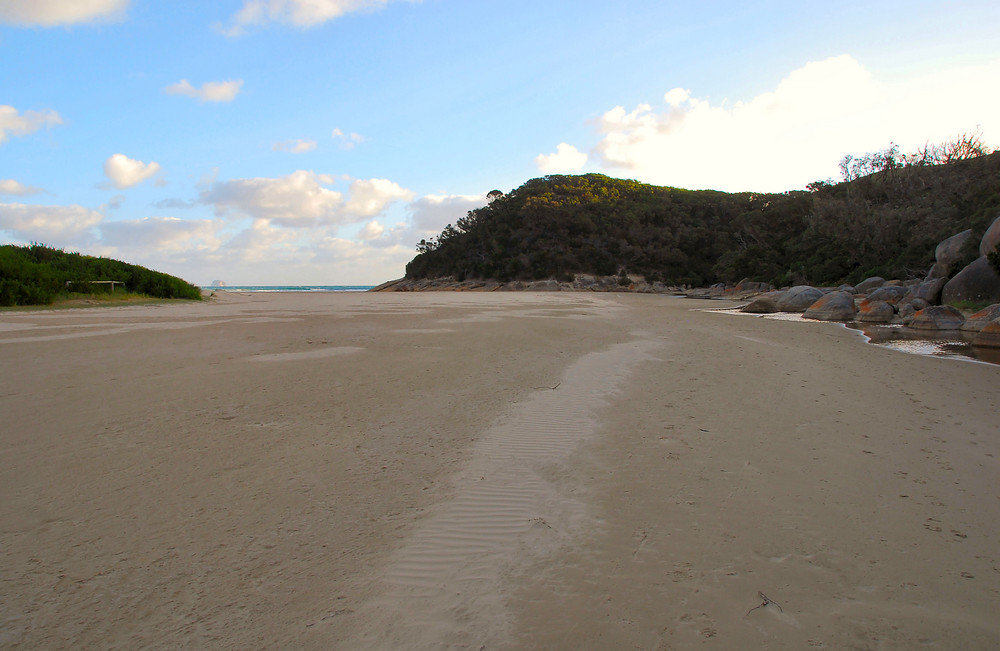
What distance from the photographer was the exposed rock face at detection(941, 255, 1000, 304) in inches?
603

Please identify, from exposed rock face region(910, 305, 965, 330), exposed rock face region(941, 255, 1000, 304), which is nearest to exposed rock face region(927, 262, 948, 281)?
exposed rock face region(941, 255, 1000, 304)

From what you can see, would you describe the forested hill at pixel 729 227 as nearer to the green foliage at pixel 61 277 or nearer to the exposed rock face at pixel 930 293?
the exposed rock face at pixel 930 293

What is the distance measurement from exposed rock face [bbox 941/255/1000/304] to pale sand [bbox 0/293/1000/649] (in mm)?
12811

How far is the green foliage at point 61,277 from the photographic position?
59.8 feet

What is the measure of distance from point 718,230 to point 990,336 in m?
60.3

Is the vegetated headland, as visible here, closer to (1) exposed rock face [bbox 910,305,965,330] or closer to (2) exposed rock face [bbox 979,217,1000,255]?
(2) exposed rock face [bbox 979,217,1000,255]

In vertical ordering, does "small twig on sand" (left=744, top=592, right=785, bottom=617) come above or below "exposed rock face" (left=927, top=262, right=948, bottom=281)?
below

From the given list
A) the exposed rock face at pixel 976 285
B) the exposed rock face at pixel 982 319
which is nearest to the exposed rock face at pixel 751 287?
the exposed rock face at pixel 976 285

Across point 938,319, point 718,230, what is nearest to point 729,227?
point 718,230

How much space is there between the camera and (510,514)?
2.90m

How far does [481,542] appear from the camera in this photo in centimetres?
260

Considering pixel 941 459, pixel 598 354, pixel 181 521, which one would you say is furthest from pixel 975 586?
pixel 598 354

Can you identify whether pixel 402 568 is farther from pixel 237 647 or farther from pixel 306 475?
pixel 306 475

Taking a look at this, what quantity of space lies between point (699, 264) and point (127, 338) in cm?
6173
